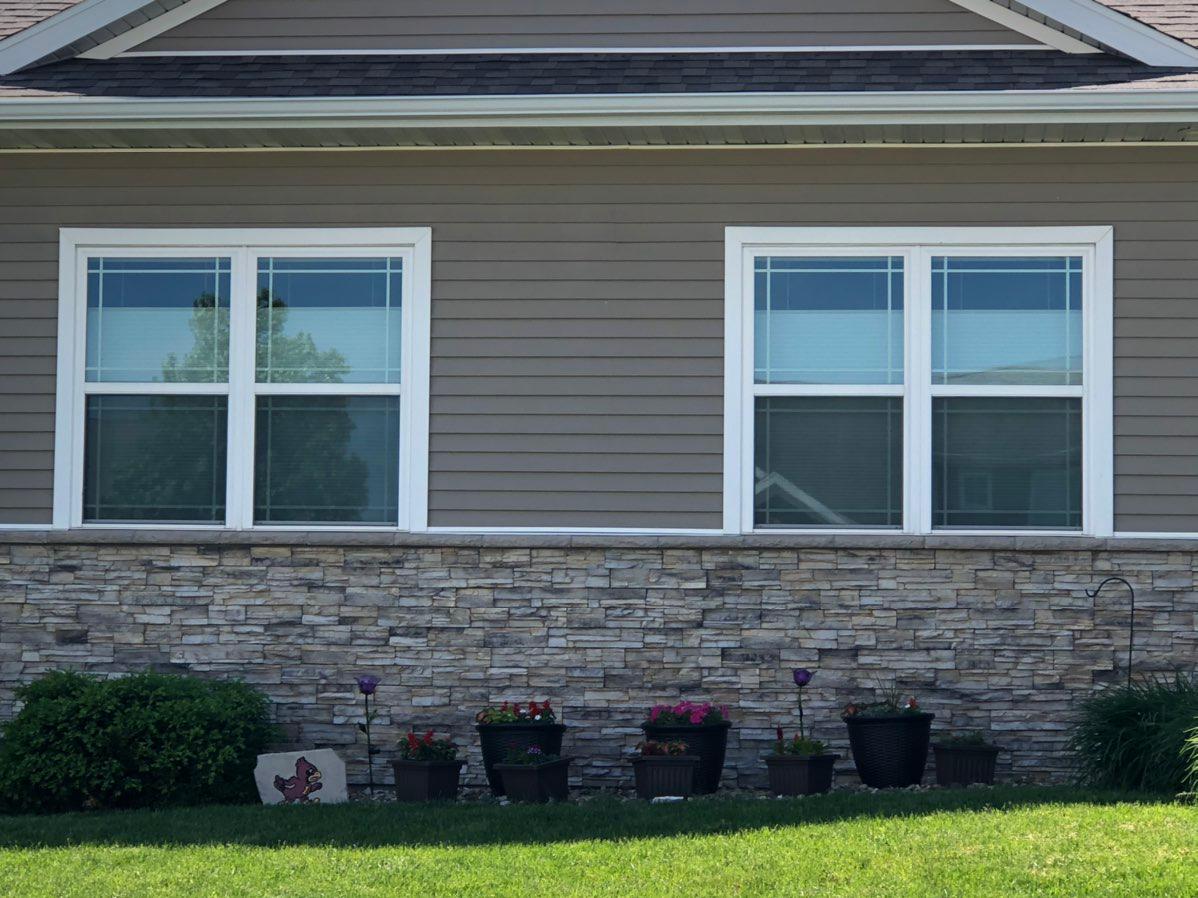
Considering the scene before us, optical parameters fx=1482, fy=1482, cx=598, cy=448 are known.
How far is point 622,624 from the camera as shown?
8.04 meters

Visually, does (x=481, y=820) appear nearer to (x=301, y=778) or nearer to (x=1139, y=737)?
(x=301, y=778)

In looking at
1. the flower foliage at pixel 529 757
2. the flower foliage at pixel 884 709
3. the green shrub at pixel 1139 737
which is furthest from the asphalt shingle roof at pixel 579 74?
the flower foliage at pixel 529 757

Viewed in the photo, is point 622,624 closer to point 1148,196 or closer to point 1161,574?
point 1161,574

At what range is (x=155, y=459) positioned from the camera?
27.3 feet

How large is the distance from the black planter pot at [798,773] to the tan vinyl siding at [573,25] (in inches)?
155

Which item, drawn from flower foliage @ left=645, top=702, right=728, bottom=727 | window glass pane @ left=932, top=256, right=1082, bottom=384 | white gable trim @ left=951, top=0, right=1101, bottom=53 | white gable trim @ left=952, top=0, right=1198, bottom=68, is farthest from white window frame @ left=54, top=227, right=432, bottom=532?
white gable trim @ left=952, top=0, right=1198, bottom=68

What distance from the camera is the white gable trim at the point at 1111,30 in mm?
7855

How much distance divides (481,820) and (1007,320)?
3877 mm

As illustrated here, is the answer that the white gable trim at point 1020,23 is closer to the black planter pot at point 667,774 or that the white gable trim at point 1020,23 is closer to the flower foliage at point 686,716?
the flower foliage at point 686,716

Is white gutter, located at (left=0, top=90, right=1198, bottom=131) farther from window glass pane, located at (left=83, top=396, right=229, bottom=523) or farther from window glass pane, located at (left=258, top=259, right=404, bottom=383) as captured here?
window glass pane, located at (left=83, top=396, right=229, bottom=523)

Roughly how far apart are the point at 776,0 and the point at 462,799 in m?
4.73

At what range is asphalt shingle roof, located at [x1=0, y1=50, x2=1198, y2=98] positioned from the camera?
25.6 ft

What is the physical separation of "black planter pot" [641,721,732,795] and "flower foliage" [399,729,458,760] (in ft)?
3.40

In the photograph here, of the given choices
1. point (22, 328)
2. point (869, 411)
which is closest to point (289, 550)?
point (22, 328)
